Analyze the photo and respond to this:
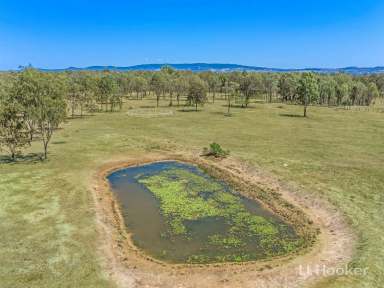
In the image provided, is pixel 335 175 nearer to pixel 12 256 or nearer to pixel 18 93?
pixel 12 256

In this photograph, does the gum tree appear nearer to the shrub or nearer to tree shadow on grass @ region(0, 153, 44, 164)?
the shrub

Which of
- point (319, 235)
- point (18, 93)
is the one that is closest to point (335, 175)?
point (319, 235)

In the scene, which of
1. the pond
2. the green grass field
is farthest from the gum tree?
the pond

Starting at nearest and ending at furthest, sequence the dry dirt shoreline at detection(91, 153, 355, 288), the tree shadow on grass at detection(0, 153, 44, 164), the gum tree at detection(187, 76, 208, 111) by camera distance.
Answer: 1. the dry dirt shoreline at detection(91, 153, 355, 288)
2. the tree shadow on grass at detection(0, 153, 44, 164)
3. the gum tree at detection(187, 76, 208, 111)

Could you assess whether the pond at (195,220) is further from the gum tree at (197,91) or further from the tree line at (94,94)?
the gum tree at (197,91)

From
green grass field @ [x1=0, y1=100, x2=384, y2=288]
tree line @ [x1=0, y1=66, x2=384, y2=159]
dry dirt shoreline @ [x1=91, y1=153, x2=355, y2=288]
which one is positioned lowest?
dry dirt shoreline @ [x1=91, y1=153, x2=355, y2=288]

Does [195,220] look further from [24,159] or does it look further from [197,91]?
[197,91]

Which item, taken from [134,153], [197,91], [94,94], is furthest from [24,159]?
[197,91]
